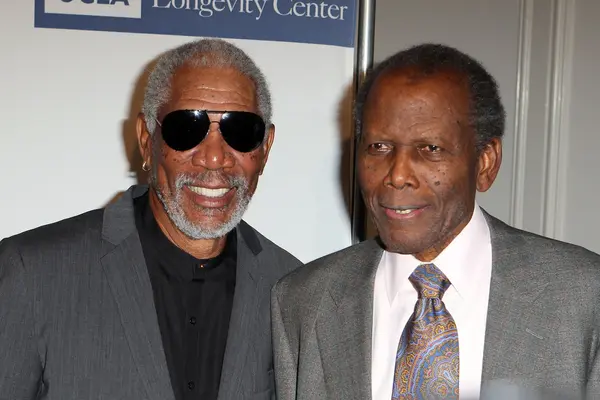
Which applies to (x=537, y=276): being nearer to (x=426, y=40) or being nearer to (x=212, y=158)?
(x=212, y=158)

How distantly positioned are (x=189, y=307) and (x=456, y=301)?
71 cm

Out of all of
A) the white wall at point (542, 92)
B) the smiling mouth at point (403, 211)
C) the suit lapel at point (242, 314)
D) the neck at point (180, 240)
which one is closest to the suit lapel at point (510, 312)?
the smiling mouth at point (403, 211)

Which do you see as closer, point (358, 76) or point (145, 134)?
point (145, 134)

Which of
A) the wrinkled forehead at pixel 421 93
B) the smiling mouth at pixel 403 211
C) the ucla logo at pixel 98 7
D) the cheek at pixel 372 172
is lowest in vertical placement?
the smiling mouth at pixel 403 211

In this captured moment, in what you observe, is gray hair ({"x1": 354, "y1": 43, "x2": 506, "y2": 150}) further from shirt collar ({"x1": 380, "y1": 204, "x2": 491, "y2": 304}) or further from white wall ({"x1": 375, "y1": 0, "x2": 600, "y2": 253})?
white wall ({"x1": 375, "y1": 0, "x2": 600, "y2": 253})

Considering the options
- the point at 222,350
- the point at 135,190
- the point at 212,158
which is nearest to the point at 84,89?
the point at 135,190

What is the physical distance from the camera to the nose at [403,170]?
2148 mm

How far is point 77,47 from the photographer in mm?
3129

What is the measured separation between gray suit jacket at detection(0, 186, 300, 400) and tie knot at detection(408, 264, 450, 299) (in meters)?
0.50

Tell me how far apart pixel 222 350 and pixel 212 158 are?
509 millimetres

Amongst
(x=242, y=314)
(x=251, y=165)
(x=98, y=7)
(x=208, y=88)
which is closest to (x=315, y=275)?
(x=242, y=314)

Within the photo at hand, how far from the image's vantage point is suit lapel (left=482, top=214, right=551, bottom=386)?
6.85ft

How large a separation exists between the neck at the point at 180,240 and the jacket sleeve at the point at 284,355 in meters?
0.26

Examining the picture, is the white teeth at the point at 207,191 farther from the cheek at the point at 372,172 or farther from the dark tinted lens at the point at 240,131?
the cheek at the point at 372,172
